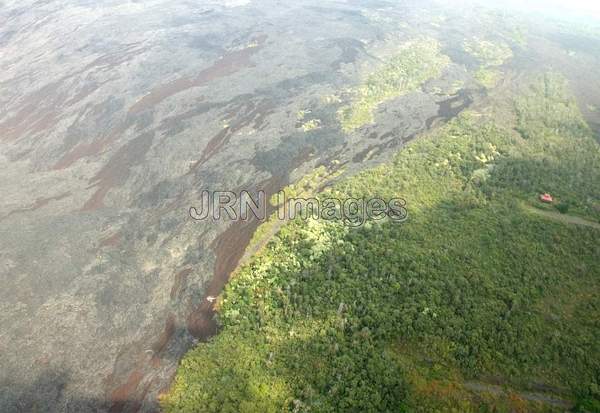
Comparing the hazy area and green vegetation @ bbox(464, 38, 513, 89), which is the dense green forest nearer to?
the hazy area

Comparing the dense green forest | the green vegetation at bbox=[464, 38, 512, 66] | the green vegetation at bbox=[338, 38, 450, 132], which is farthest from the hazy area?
the dense green forest

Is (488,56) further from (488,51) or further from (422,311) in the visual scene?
(422,311)

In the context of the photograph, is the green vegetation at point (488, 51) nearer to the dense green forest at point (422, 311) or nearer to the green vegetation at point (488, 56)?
the green vegetation at point (488, 56)

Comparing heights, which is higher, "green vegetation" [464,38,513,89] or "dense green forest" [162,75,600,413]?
"dense green forest" [162,75,600,413]

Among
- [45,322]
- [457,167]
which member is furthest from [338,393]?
[457,167]

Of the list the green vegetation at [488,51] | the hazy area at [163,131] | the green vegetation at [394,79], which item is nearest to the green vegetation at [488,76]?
the hazy area at [163,131]

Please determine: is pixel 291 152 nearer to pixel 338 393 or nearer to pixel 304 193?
pixel 304 193

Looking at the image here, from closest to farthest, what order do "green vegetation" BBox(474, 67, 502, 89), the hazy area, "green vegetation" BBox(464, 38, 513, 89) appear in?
the hazy area
"green vegetation" BBox(474, 67, 502, 89)
"green vegetation" BBox(464, 38, 513, 89)
